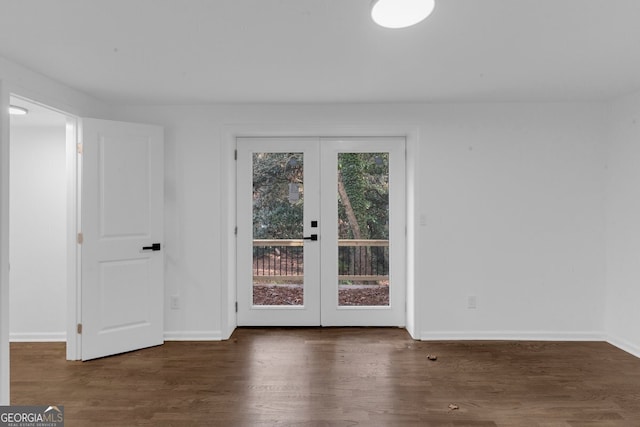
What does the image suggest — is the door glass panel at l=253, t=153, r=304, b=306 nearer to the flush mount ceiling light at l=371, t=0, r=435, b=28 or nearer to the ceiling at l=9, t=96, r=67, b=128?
the ceiling at l=9, t=96, r=67, b=128

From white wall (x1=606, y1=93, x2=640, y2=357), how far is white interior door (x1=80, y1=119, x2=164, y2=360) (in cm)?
431

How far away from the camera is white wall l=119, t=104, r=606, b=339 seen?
3418 mm

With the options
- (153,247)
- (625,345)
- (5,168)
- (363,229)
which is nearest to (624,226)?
(625,345)

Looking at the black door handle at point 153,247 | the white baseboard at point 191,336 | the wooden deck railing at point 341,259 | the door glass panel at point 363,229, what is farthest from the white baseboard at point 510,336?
the black door handle at point 153,247

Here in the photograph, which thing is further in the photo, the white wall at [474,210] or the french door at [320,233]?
the french door at [320,233]

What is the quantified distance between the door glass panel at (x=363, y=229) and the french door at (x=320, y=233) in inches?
0.4

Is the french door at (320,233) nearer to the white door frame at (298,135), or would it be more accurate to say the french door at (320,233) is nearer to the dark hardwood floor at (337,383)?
the white door frame at (298,135)

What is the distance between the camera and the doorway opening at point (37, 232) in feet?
11.5

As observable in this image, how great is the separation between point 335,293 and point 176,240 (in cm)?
174

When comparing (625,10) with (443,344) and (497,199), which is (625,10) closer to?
(497,199)

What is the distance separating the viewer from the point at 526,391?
248 centimetres

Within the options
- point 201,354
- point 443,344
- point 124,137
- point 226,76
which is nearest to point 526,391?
point 443,344

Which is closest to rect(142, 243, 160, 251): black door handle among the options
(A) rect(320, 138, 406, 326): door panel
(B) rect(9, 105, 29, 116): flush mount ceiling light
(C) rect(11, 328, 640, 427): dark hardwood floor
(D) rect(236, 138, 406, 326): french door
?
(D) rect(236, 138, 406, 326): french door

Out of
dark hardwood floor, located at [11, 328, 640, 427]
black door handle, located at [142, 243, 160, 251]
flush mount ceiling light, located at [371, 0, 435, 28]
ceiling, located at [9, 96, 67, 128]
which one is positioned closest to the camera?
flush mount ceiling light, located at [371, 0, 435, 28]
